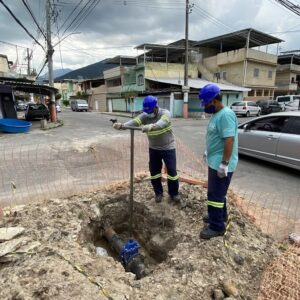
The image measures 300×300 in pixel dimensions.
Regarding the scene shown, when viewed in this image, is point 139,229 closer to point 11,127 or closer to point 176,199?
point 176,199

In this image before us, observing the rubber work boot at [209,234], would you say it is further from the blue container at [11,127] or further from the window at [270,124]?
the blue container at [11,127]

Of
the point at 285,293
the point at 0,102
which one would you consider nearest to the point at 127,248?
the point at 285,293

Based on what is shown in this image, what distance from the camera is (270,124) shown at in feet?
21.5

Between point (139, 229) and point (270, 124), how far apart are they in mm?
4486

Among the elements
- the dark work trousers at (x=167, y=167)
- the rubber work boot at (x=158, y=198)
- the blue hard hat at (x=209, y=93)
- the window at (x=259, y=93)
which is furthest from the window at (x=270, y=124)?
the window at (x=259, y=93)

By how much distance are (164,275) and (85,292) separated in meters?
0.74

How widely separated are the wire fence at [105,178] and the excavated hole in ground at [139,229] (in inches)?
41.9

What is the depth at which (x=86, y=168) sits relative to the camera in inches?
268

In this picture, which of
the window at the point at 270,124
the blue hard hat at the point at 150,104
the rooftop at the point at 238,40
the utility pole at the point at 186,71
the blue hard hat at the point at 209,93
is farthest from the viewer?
the rooftop at the point at 238,40

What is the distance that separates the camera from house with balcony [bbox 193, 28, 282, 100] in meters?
28.0

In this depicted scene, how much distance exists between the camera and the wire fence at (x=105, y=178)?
8.66 feet

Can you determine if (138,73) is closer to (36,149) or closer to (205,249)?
(36,149)

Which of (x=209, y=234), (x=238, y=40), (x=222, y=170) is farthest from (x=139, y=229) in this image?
(x=238, y=40)

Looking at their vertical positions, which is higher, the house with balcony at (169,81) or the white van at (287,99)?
the house with balcony at (169,81)
